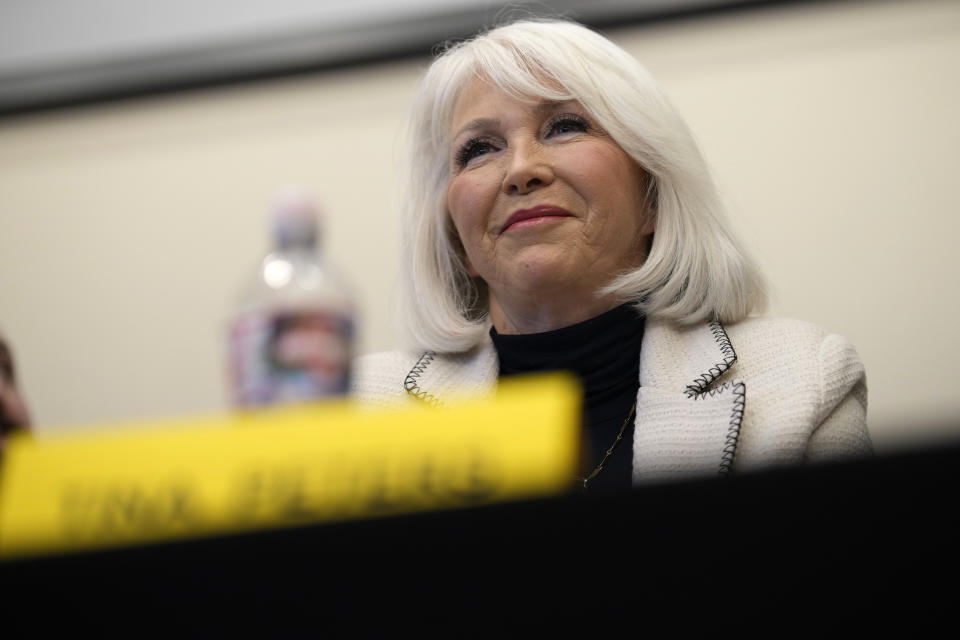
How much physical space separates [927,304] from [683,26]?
73cm

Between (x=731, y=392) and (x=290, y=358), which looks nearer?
(x=290, y=358)

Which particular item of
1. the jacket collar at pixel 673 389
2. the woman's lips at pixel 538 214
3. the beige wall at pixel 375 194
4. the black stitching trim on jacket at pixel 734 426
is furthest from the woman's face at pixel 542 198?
the beige wall at pixel 375 194

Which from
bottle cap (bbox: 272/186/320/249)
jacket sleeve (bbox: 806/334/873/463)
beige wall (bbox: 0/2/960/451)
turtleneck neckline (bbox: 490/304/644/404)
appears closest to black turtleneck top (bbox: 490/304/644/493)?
turtleneck neckline (bbox: 490/304/644/404)

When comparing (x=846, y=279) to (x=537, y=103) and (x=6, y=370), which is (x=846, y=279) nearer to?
(x=537, y=103)

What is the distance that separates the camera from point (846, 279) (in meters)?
2.13

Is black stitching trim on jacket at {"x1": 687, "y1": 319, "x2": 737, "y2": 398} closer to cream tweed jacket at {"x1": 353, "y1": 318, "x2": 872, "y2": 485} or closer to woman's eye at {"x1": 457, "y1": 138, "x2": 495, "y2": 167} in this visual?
cream tweed jacket at {"x1": 353, "y1": 318, "x2": 872, "y2": 485}

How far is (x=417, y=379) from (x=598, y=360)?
0.23 meters

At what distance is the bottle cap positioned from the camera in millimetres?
775

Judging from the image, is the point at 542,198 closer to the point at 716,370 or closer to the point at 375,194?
the point at 716,370

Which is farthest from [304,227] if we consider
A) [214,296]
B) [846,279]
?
Answer: [214,296]

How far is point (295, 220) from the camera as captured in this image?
0.77m

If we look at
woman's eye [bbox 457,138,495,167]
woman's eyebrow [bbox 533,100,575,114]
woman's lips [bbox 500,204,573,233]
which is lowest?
woman's lips [bbox 500,204,573,233]

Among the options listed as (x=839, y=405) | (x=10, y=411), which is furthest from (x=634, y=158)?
(x=10, y=411)

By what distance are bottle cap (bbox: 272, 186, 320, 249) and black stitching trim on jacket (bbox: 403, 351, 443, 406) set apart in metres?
0.59
